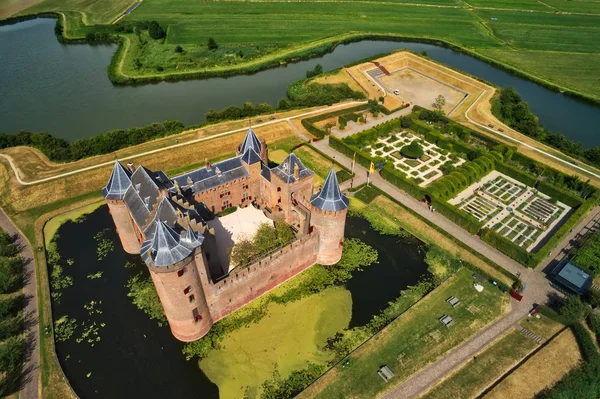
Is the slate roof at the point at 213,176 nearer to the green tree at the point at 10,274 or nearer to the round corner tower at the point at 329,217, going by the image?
the round corner tower at the point at 329,217

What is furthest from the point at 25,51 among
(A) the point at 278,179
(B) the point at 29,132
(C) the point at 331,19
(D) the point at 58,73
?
(A) the point at 278,179

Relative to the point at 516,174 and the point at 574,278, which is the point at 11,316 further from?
the point at 516,174

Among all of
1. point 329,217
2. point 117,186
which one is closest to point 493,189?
point 329,217

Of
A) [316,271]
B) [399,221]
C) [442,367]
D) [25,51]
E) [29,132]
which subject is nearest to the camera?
[442,367]

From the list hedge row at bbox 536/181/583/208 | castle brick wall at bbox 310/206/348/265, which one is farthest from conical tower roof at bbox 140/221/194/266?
A: hedge row at bbox 536/181/583/208

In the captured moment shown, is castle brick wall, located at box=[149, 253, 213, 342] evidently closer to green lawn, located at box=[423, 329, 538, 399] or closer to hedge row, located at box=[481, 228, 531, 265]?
green lawn, located at box=[423, 329, 538, 399]

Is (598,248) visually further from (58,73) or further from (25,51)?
(25,51)
